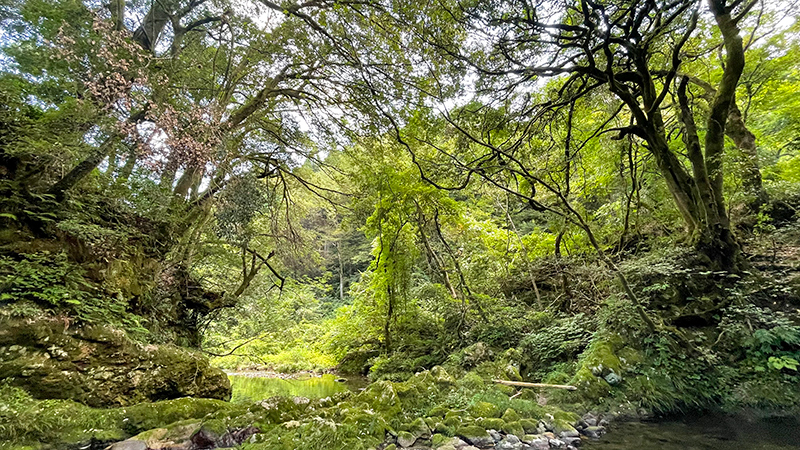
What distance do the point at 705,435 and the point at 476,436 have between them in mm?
2430

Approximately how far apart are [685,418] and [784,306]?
2.35m

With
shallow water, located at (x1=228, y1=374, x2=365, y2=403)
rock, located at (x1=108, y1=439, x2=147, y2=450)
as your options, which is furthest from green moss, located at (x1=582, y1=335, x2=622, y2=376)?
rock, located at (x1=108, y1=439, x2=147, y2=450)

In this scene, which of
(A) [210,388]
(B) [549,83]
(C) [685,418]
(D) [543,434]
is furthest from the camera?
(B) [549,83]

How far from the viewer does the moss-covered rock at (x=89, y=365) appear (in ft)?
11.2

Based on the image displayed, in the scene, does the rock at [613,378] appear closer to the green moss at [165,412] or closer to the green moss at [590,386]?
the green moss at [590,386]

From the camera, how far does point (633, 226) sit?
25.8 feet

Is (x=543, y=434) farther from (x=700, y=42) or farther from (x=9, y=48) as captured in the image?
(x=700, y=42)

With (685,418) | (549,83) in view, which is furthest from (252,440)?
(549,83)

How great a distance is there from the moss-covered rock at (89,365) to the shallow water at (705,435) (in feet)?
17.9

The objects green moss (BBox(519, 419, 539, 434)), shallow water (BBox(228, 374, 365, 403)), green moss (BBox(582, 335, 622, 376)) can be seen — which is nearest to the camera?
green moss (BBox(519, 419, 539, 434))

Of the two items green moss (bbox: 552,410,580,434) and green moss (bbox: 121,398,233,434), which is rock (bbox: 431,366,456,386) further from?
green moss (bbox: 121,398,233,434)

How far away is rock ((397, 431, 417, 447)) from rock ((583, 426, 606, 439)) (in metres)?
2.07

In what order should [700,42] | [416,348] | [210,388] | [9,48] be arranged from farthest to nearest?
[416,348], [700,42], [210,388], [9,48]

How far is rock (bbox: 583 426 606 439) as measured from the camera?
3847 mm
